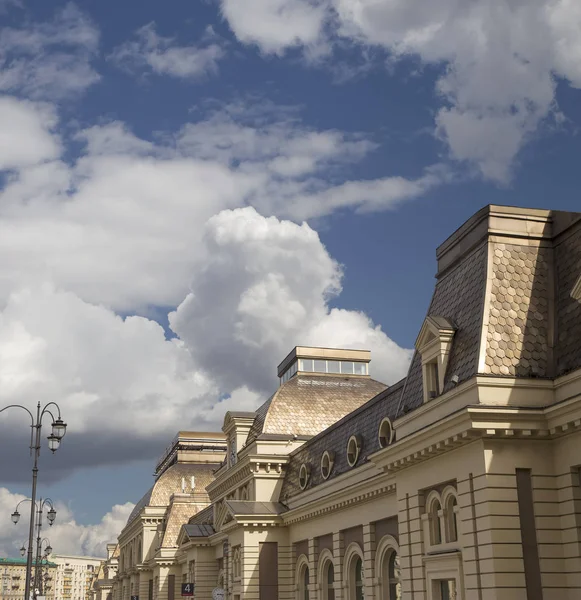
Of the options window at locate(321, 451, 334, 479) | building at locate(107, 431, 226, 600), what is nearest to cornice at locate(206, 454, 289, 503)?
window at locate(321, 451, 334, 479)

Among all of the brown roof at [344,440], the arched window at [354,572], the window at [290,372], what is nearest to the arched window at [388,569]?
the arched window at [354,572]

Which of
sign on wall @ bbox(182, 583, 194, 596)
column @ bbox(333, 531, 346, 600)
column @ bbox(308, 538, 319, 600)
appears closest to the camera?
column @ bbox(333, 531, 346, 600)

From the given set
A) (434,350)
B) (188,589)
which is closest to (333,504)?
(434,350)

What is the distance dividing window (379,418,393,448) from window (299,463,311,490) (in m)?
8.85

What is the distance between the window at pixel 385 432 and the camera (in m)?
32.5

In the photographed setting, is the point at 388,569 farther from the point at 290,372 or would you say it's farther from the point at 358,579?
the point at 290,372

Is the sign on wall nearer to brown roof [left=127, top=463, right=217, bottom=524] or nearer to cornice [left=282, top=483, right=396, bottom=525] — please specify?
cornice [left=282, top=483, right=396, bottom=525]

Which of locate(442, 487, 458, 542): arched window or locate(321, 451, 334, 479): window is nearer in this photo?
locate(442, 487, 458, 542): arched window

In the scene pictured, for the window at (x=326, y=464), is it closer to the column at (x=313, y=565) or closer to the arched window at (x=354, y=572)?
the column at (x=313, y=565)

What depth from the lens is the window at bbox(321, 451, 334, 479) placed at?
1497 inches

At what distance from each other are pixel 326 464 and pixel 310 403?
10.4 m

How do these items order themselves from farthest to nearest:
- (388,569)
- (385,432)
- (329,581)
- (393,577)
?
(329,581)
(385,432)
(388,569)
(393,577)

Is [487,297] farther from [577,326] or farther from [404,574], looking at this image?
[404,574]

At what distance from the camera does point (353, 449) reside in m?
35.9
